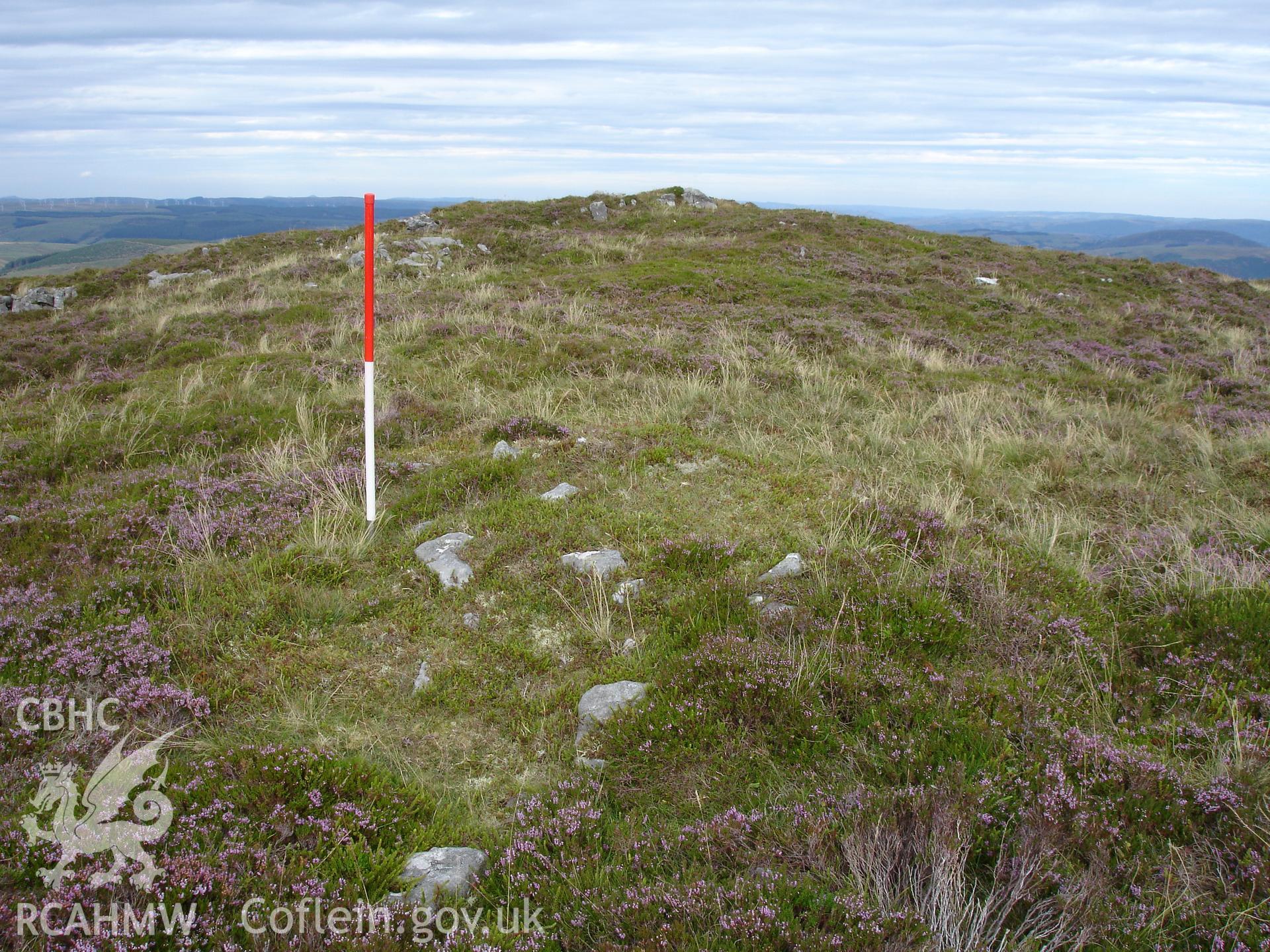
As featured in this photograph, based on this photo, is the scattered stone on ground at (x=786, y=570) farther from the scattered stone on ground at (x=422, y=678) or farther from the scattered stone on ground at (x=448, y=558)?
the scattered stone on ground at (x=422, y=678)

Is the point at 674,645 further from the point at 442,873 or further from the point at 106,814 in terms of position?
the point at 106,814

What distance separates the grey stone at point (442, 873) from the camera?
304cm

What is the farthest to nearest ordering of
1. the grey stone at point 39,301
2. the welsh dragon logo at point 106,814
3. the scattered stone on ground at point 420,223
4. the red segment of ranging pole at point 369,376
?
the scattered stone on ground at point 420,223, the grey stone at point 39,301, the red segment of ranging pole at point 369,376, the welsh dragon logo at point 106,814

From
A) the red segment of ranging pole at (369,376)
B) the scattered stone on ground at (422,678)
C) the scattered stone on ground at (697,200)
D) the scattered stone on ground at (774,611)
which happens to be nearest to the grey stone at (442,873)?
the scattered stone on ground at (422,678)

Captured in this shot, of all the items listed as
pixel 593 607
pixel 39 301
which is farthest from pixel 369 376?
pixel 39 301

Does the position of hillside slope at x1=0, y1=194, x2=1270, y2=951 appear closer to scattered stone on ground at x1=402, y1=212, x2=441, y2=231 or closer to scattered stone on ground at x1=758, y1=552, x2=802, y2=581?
scattered stone on ground at x1=758, y1=552, x2=802, y2=581

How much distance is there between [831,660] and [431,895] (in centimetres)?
251

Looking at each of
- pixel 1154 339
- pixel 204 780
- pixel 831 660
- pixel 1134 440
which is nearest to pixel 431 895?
pixel 204 780

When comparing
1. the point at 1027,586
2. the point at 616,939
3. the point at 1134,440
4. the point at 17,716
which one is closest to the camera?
the point at 616,939

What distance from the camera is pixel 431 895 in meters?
3.05

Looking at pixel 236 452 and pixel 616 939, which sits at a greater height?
pixel 236 452

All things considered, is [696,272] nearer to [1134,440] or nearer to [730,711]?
[1134,440]

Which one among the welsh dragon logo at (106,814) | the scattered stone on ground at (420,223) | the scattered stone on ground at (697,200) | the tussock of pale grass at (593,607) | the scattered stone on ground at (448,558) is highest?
the scattered stone on ground at (697,200)

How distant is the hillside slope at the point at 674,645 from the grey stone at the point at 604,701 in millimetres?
71
